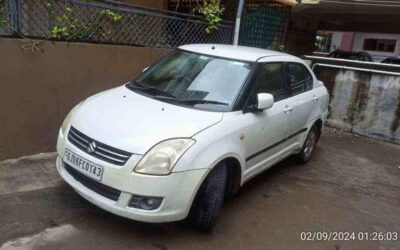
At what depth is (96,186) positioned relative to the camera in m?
3.08

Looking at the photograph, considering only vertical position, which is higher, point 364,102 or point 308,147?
point 364,102

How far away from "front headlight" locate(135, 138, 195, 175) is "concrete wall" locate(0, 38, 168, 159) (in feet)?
7.55

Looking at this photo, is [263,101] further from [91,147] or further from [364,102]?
[364,102]

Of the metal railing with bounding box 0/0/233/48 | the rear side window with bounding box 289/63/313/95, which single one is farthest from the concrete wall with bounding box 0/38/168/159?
the rear side window with bounding box 289/63/313/95

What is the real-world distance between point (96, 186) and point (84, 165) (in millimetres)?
199

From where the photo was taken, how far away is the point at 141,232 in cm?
329

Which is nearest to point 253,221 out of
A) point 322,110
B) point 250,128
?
point 250,128

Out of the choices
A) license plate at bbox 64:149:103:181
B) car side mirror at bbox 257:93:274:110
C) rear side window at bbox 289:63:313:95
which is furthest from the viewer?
rear side window at bbox 289:63:313:95

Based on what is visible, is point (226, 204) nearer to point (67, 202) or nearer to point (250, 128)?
point (250, 128)

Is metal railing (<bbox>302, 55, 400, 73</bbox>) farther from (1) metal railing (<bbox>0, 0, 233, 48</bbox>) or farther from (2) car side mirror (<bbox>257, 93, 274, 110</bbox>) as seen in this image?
(2) car side mirror (<bbox>257, 93, 274, 110</bbox>)

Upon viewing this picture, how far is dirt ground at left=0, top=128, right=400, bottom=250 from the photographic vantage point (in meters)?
3.19

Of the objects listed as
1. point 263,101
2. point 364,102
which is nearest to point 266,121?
point 263,101

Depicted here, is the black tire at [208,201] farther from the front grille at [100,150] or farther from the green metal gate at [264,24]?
the green metal gate at [264,24]

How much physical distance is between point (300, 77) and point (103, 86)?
2720mm
